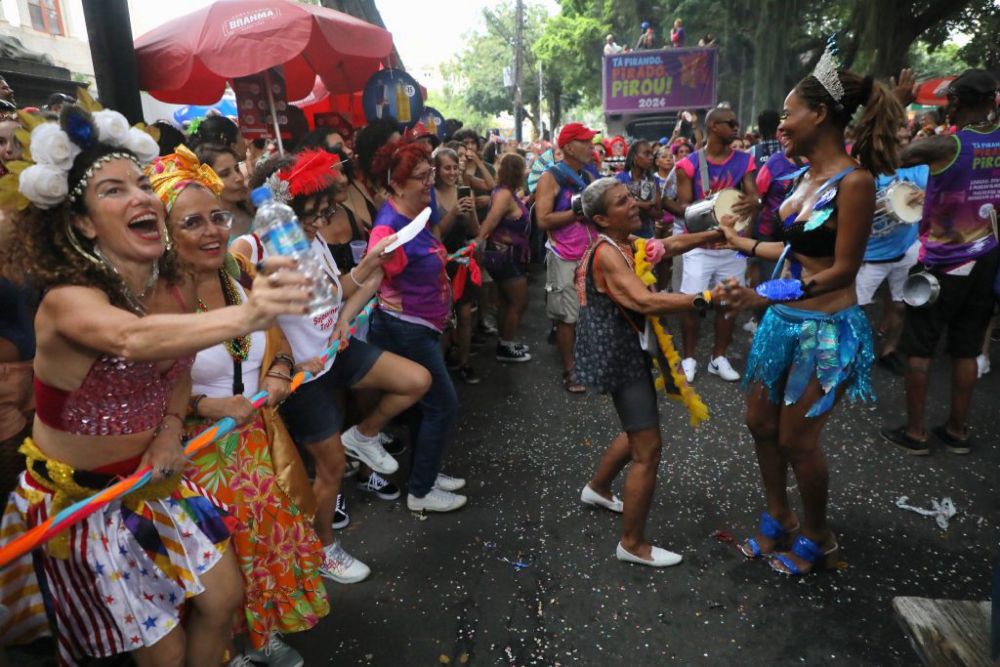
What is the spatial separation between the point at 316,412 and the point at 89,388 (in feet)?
3.74

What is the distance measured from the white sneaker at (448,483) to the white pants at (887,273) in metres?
3.92

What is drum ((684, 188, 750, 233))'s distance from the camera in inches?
125

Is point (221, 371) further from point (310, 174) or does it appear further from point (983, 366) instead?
point (983, 366)

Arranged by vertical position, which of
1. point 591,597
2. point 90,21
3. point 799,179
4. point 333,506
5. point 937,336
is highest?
point 90,21

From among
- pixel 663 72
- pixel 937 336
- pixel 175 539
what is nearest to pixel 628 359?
pixel 175 539

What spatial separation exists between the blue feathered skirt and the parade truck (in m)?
18.1

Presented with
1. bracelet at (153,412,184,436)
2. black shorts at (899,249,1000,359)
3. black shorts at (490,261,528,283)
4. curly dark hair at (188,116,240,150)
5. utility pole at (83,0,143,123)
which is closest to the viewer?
bracelet at (153,412,184,436)

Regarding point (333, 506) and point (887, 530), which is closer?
point (333, 506)

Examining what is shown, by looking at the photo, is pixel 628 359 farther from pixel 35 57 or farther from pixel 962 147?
pixel 35 57

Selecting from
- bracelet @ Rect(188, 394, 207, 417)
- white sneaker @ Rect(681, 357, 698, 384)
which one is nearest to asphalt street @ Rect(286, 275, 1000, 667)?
white sneaker @ Rect(681, 357, 698, 384)

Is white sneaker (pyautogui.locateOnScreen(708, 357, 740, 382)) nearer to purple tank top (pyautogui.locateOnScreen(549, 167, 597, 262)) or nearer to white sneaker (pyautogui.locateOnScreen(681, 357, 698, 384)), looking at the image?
white sneaker (pyautogui.locateOnScreen(681, 357, 698, 384))

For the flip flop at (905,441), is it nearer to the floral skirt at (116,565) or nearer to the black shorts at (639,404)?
the black shorts at (639,404)

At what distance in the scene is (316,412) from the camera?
8.86 ft

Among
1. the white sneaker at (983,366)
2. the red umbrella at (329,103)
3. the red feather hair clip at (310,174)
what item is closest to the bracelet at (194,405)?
the red feather hair clip at (310,174)
